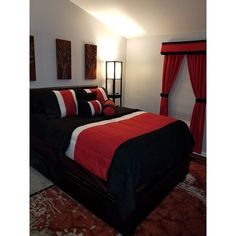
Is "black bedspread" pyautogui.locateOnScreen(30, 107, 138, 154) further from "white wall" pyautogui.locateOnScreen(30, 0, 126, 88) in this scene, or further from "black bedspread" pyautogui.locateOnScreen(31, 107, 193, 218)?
"white wall" pyautogui.locateOnScreen(30, 0, 126, 88)

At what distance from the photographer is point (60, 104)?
3.09 meters

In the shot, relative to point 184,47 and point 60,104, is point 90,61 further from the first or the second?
point 184,47

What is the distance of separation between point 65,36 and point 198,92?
7.76 feet

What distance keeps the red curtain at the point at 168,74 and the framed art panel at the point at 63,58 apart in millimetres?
1691

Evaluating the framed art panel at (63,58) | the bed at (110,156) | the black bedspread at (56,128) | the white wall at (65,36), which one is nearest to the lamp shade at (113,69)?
the white wall at (65,36)

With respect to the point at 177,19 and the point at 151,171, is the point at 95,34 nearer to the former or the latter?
the point at 177,19

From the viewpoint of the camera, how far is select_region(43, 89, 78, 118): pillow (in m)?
2.98

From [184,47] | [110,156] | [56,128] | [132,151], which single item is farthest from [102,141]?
[184,47]

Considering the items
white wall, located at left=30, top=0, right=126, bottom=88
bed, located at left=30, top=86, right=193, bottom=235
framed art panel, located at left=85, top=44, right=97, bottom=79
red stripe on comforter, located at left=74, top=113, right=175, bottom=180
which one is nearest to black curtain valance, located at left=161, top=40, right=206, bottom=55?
white wall, located at left=30, top=0, right=126, bottom=88

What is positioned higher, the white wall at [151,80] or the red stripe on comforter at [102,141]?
the white wall at [151,80]

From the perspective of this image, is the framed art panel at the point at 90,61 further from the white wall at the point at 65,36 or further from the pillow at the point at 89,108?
the pillow at the point at 89,108

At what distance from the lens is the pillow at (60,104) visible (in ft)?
9.78
